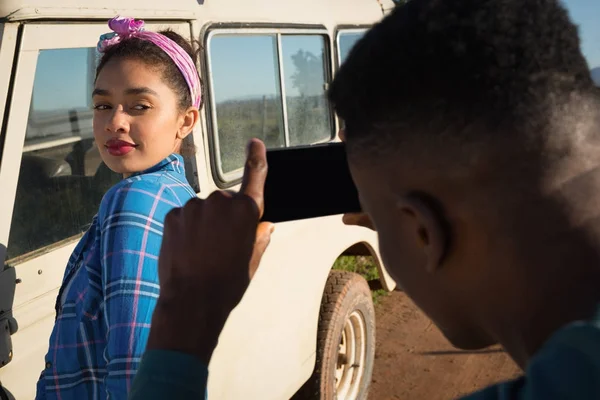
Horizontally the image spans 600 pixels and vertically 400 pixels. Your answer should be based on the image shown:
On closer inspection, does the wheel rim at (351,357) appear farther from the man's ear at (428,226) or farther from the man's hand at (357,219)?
the man's ear at (428,226)

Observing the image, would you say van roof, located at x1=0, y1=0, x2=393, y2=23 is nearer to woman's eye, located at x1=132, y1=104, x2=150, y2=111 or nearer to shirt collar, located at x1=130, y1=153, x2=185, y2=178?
woman's eye, located at x1=132, y1=104, x2=150, y2=111

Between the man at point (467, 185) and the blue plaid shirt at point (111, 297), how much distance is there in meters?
0.58

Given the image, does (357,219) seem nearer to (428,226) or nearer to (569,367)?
(428,226)

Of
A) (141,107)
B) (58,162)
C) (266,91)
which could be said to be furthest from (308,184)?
(266,91)

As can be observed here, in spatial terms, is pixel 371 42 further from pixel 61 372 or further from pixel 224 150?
pixel 224 150

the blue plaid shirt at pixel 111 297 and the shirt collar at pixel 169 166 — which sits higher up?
the shirt collar at pixel 169 166

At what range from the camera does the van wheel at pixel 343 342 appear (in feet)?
12.1

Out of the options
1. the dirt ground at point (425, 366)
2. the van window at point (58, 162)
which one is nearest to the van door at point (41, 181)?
the van window at point (58, 162)

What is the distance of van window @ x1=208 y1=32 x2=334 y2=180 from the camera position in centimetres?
319

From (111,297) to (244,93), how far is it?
2.00 meters

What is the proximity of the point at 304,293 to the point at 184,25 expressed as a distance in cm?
145

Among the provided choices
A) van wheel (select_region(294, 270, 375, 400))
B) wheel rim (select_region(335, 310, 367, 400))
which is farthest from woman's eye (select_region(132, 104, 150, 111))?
wheel rim (select_region(335, 310, 367, 400))

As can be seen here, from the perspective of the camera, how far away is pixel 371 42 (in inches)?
40.1

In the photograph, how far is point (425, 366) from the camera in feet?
14.9
